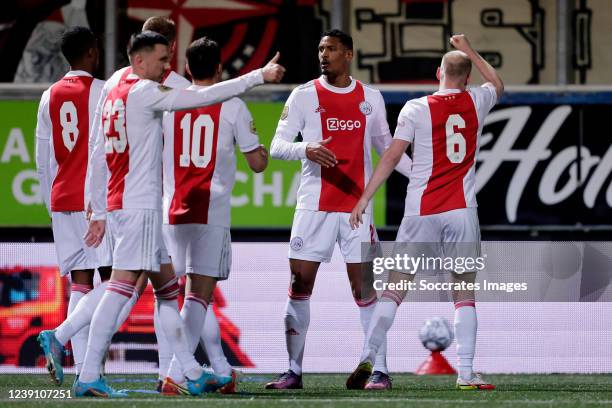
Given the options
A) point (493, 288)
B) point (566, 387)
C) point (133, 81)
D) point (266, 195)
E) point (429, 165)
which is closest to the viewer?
point (133, 81)

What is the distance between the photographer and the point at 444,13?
12.9 m

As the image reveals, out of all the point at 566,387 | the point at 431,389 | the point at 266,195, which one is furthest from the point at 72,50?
the point at 266,195

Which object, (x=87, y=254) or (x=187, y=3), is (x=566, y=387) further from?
(x=187, y=3)

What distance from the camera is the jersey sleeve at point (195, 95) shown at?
691 cm

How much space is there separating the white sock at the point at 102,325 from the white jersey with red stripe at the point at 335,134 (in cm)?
154

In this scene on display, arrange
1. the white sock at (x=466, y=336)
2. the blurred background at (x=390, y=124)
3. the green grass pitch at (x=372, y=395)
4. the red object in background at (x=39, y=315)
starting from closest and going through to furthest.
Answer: the green grass pitch at (x=372, y=395) → the white sock at (x=466, y=336) → the red object in background at (x=39, y=315) → the blurred background at (x=390, y=124)

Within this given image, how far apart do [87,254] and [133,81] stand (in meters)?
1.54

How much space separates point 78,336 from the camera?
322 inches

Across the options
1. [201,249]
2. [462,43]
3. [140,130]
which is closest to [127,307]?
[201,249]

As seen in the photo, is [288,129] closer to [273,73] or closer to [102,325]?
[273,73]

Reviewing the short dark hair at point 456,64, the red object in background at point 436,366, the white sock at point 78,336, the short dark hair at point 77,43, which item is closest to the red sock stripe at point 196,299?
the white sock at point 78,336

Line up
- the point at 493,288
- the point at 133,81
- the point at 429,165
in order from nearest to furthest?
the point at 133,81 < the point at 429,165 < the point at 493,288

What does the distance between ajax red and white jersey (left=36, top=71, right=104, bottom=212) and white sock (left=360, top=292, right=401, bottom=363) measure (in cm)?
180

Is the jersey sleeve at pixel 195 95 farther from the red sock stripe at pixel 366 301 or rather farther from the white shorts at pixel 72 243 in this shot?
the red sock stripe at pixel 366 301
